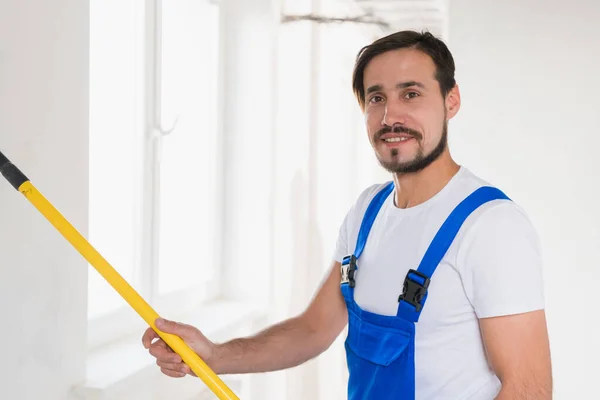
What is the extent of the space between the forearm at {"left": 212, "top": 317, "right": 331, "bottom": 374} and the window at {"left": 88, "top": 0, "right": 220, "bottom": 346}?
0.60 metres

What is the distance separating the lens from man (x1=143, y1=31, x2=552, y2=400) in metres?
1.18

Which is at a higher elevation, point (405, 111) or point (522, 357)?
point (405, 111)

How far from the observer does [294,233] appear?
272 cm

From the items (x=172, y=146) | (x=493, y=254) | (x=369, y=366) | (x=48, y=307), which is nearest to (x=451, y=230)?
(x=493, y=254)

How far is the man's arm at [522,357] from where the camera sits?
3.82 feet

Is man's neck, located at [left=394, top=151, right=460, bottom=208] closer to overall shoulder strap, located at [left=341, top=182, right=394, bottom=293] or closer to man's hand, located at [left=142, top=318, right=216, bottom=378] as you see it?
overall shoulder strap, located at [left=341, top=182, right=394, bottom=293]

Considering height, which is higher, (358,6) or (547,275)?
(358,6)

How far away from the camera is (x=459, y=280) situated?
4.09 feet

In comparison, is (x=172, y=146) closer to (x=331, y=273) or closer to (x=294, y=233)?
(x=294, y=233)

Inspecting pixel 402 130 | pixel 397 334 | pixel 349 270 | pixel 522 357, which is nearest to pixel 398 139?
pixel 402 130

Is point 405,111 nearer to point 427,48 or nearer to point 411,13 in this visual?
point 427,48

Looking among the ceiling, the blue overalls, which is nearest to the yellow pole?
the blue overalls

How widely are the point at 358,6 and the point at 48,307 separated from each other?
5.82ft

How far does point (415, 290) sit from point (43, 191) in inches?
29.6
